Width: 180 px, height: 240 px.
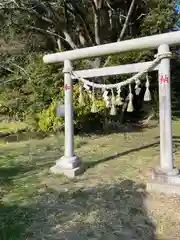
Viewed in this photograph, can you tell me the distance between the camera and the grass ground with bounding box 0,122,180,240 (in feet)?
8.88

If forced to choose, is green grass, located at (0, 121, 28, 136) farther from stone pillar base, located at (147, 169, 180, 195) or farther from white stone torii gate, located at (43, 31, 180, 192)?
stone pillar base, located at (147, 169, 180, 195)

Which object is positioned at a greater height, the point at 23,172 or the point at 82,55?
the point at 82,55

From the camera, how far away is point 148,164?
516cm

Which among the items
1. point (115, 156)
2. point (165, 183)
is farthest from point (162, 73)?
point (115, 156)

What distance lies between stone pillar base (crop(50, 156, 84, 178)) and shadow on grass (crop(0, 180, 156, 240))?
62 cm

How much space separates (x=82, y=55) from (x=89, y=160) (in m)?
2.21

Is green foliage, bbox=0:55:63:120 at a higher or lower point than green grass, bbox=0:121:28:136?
higher

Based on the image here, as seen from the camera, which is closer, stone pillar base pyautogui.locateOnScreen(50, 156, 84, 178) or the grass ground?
the grass ground

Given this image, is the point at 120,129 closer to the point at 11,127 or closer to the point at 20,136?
the point at 20,136

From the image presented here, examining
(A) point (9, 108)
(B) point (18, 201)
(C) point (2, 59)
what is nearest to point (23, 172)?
(B) point (18, 201)

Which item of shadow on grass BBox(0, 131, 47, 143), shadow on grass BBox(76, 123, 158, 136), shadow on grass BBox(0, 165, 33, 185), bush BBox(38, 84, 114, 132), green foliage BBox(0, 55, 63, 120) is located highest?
green foliage BBox(0, 55, 63, 120)

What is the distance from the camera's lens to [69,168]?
448cm

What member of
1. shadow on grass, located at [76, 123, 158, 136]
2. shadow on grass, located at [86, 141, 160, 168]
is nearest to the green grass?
shadow on grass, located at [76, 123, 158, 136]

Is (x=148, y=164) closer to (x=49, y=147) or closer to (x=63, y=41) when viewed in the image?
(x=49, y=147)
